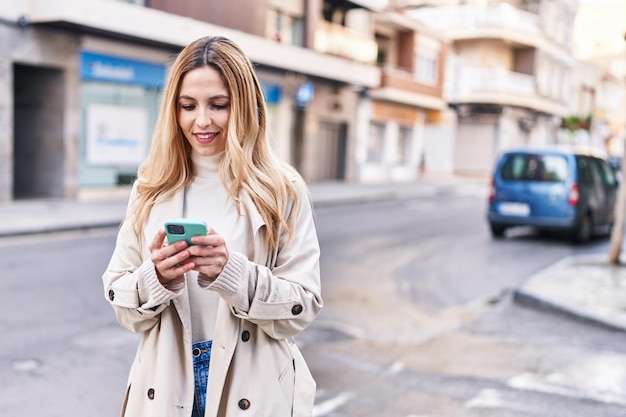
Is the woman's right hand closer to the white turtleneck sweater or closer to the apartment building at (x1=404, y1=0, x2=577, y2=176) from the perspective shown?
the white turtleneck sweater

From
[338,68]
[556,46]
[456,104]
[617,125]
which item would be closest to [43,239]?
[338,68]

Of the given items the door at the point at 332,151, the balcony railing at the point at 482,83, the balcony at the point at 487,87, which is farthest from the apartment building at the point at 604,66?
the door at the point at 332,151

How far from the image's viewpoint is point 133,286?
5.97 ft

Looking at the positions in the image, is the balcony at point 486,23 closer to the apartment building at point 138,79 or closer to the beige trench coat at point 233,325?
the apartment building at point 138,79

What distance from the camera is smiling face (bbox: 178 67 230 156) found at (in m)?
1.88

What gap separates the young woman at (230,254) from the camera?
182 cm

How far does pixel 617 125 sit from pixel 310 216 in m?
69.1

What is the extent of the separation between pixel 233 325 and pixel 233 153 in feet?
1.48

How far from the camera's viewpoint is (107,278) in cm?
196

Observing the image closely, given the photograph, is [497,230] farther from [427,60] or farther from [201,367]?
[427,60]

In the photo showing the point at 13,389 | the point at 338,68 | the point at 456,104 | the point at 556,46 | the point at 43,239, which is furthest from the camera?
the point at 556,46

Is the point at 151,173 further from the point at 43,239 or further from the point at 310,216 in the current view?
the point at 43,239

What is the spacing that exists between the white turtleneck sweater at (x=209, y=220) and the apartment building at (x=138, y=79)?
735 centimetres

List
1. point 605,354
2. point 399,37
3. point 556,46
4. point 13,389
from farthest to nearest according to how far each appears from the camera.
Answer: point 556,46, point 399,37, point 605,354, point 13,389
